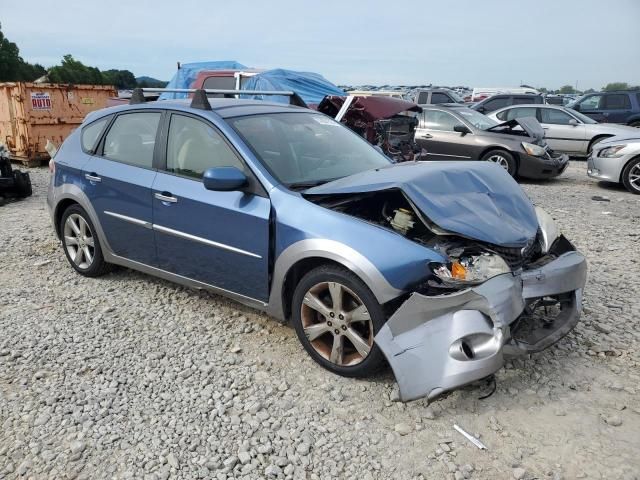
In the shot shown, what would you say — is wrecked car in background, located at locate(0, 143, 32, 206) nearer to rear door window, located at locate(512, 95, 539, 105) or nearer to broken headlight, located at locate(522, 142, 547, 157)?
broken headlight, located at locate(522, 142, 547, 157)

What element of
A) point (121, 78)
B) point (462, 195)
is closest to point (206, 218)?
point (462, 195)

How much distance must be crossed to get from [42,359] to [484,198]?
10.3 ft

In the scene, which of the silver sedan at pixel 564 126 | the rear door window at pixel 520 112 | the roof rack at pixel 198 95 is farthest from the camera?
the rear door window at pixel 520 112

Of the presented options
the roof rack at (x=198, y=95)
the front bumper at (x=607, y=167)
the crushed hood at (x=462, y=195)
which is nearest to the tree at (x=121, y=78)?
the front bumper at (x=607, y=167)

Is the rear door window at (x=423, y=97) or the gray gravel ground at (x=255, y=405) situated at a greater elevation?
the rear door window at (x=423, y=97)

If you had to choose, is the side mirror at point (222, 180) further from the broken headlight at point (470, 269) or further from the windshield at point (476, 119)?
the windshield at point (476, 119)

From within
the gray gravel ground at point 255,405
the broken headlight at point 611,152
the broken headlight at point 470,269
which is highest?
the broken headlight at point 611,152

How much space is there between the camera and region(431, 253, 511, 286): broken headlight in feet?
9.66

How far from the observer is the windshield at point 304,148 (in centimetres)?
374

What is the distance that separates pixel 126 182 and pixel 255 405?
221cm

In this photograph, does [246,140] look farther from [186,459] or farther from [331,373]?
[186,459]

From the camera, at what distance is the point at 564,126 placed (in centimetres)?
1281

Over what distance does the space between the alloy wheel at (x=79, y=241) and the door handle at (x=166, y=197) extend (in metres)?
1.17

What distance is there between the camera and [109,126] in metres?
4.71
